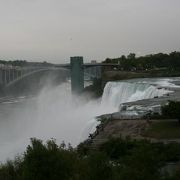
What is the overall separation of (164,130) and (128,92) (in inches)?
663

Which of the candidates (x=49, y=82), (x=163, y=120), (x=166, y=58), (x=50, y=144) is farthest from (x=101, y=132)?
(x=49, y=82)

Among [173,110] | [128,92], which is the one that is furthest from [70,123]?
[173,110]

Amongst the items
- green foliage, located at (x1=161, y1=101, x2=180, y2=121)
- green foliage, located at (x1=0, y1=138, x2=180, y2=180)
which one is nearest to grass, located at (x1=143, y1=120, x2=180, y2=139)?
green foliage, located at (x1=161, y1=101, x2=180, y2=121)

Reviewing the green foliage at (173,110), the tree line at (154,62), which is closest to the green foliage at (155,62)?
the tree line at (154,62)

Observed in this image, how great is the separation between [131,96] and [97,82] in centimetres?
3423

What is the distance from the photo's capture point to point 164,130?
22.7 m

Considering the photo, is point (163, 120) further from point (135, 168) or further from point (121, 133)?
point (135, 168)

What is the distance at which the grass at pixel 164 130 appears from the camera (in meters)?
21.8

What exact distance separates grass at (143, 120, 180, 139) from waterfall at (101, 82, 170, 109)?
10.2m

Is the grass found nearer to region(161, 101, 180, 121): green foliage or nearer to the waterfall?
region(161, 101, 180, 121): green foliage

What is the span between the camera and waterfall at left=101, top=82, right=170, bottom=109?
35594 mm

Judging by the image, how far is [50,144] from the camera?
49.3 ft

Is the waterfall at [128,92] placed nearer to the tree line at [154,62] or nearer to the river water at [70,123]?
the river water at [70,123]

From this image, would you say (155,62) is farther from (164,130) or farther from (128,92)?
(164,130)
